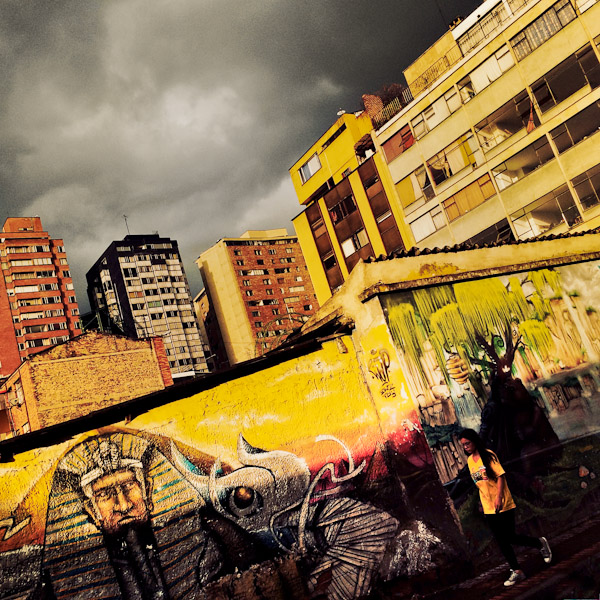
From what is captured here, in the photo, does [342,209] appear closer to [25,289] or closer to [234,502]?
[234,502]

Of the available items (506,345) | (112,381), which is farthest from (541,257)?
(112,381)

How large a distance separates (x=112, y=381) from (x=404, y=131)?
79.9 feet

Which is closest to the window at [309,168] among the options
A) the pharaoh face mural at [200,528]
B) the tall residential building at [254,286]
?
the pharaoh face mural at [200,528]

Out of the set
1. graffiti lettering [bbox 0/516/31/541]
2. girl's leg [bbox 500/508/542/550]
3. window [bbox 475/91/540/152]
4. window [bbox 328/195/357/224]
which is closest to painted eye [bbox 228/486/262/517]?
→ graffiti lettering [bbox 0/516/31/541]

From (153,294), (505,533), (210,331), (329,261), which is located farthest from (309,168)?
(210,331)

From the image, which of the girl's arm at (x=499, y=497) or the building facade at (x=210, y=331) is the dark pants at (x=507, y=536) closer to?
the girl's arm at (x=499, y=497)

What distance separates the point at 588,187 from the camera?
22.2m

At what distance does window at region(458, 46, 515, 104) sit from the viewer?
24750 millimetres

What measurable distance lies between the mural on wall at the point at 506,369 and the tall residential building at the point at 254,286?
79611 mm

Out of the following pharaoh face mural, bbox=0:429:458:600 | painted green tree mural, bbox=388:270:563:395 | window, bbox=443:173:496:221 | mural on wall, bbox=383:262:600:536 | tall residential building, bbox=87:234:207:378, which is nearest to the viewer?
pharaoh face mural, bbox=0:429:458:600

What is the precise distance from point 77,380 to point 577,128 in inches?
1222

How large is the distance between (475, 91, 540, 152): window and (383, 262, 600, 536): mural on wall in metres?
16.5

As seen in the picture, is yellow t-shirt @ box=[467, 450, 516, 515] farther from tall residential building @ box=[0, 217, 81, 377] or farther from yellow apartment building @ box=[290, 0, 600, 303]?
tall residential building @ box=[0, 217, 81, 377]

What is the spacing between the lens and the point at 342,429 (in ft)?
25.2
